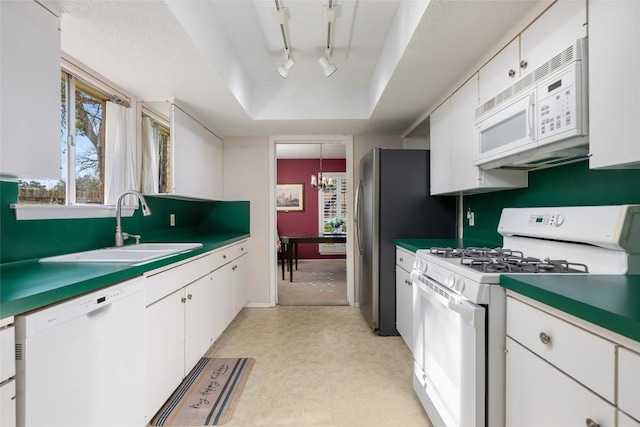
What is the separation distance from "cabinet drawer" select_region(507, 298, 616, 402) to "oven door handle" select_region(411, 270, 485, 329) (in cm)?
12

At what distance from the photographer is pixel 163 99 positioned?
2.49 metres

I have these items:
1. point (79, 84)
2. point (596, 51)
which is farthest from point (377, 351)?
point (79, 84)

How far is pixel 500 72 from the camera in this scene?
1705 mm

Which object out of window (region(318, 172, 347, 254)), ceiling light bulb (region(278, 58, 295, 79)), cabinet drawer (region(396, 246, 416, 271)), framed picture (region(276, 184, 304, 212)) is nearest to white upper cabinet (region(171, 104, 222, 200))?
ceiling light bulb (region(278, 58, 295, 79))

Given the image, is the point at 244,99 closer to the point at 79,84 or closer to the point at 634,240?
the point at 79,84

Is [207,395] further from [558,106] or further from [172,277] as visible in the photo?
[558,106]

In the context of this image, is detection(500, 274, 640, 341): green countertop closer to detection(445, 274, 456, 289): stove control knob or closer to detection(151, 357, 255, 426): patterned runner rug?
detection(445, 274, 456, 289): stove control knob

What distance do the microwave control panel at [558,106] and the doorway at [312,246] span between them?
253 centimetres

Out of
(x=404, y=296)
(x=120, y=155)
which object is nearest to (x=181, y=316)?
(x=120, y=155)

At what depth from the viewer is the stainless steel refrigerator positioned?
9.27 feet

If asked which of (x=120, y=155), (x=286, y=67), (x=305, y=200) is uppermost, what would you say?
(x=286, y=67)

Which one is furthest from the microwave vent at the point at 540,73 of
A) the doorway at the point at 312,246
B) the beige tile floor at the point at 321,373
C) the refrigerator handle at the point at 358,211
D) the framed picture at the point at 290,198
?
the framed picture at the point at 290,198

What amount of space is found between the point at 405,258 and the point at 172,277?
1761mm

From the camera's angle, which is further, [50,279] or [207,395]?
[207,395]
